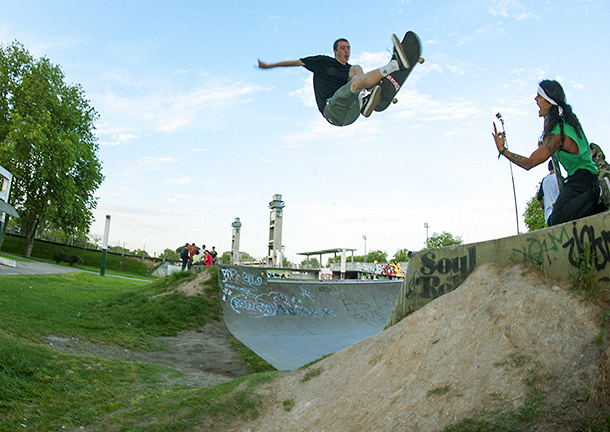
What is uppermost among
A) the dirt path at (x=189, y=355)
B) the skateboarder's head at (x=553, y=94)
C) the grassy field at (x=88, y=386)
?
the skateboarder's head at (x=553, y=94)

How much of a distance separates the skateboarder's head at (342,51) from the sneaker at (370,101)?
71cm

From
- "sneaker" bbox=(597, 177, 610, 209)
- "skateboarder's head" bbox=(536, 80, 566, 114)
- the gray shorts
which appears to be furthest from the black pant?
the gray shorts

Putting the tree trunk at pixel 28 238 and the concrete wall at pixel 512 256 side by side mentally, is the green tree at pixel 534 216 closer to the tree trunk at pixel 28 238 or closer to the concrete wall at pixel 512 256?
the concrete wall at pixel 512 256

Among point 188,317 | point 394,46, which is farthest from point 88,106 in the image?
point 394,46

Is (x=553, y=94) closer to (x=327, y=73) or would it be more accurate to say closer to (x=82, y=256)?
(x=327, y=73)

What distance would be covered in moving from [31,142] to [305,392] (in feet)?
92.7

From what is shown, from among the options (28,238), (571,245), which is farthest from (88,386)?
(28,238)

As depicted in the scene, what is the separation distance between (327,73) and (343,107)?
2.01 ft

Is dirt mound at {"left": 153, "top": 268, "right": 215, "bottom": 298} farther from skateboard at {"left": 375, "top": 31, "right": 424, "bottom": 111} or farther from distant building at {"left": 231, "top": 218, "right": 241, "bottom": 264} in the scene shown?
distant building at {"left": 231, "top": 218, "right": 241, "bottom": 264}

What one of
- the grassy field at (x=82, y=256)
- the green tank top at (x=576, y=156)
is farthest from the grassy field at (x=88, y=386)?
the grassy field at (x=82, y=256)

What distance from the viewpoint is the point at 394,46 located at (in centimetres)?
450

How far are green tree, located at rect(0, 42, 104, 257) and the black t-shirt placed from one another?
25697 millimetres

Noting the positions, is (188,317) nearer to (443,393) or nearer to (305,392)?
(305,392)

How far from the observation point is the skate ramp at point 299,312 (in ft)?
29.2
